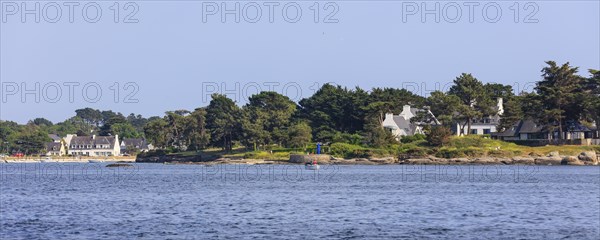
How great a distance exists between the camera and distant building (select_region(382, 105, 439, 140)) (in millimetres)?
134625

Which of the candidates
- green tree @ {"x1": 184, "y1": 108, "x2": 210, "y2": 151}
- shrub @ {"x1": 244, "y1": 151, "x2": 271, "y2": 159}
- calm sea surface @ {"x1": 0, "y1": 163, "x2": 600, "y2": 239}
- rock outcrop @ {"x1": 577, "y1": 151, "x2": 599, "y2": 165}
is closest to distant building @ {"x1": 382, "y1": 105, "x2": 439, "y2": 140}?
shrub @ {"x1": 244, "y1": 151, "x2": 271, "y2": 159}

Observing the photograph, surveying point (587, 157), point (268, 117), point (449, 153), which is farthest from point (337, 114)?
point (587, 157)

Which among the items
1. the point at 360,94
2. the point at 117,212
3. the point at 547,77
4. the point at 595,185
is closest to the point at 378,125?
the point at 360,94

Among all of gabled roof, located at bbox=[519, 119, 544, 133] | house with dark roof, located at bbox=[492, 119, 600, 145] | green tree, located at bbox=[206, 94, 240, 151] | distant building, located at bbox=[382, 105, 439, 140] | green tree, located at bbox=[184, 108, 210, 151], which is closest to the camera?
house with dark roof, located at bbox=[492, 119, 600, 145]

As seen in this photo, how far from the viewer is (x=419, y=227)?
37875 millimetres

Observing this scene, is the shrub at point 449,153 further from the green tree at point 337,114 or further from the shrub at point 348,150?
the green tree at point 337,114

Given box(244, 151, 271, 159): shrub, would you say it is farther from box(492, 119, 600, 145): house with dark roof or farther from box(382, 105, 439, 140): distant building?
box(492, 119, 600, 145): house with dark roof

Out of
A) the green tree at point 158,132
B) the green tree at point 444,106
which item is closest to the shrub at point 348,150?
the green tree at point 444,106

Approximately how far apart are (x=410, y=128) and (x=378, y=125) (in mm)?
11911

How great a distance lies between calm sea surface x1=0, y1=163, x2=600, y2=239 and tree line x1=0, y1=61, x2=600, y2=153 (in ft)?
171

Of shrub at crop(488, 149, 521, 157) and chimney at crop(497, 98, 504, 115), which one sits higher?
chimney at crop(497, 98, 504, 115)

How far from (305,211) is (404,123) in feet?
316

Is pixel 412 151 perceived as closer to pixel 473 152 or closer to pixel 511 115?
pixel 473 152

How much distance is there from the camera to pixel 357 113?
449ft
